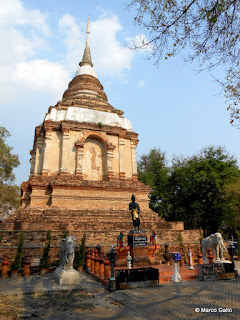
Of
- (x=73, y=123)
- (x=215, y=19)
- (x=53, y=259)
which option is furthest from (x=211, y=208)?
(x=215, y=19)

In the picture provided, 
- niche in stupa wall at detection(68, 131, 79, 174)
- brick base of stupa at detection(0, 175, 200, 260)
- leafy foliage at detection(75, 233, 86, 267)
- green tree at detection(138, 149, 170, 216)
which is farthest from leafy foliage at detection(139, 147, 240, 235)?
leafy foliage at detection(75, 233, 86, 267)

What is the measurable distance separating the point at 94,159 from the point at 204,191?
13656 millimetres

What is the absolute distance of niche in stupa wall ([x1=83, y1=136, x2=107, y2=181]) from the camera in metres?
18.7

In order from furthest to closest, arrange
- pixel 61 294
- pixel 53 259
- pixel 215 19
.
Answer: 1. pixel 53 259
2. pixel 61 294
3. pixel 215 19

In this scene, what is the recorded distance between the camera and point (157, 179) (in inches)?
1213

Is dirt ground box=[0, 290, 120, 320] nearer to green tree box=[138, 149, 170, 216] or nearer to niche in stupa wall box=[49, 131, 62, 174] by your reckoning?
niche in stupa wall box=[49, 131, 62, 174]

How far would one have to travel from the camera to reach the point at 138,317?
16.8 feet

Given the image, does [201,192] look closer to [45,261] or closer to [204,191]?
[204,191]

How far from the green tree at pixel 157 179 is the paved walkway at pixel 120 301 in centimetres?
2048

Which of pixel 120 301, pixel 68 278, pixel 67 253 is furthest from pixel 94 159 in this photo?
pixel 120 301

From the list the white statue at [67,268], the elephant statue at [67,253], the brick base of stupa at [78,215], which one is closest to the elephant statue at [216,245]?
the brick base of stupa at [78,215]

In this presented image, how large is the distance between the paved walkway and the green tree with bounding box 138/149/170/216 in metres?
20.5

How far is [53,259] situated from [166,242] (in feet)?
21.7

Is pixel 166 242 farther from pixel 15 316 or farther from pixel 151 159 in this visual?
pixel 151 159
